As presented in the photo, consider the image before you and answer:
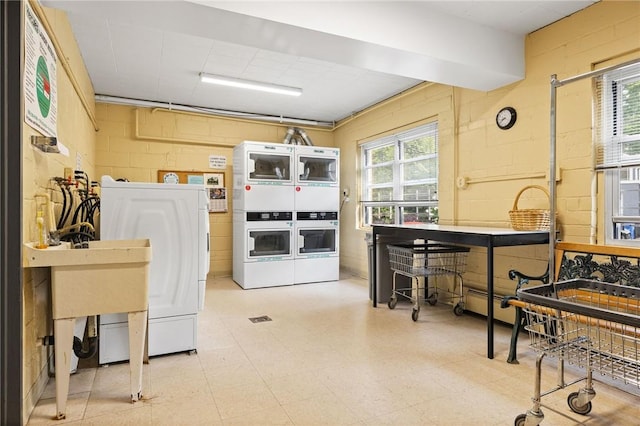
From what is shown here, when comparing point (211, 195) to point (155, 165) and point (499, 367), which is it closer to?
point (155, 165)

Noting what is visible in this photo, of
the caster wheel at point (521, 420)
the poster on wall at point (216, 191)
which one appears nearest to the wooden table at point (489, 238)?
the caster wheel at point (521, 420)

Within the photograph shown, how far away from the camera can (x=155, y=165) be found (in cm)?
565

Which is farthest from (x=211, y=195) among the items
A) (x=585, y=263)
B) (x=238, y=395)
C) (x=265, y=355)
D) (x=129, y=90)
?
(x=585, y=263)

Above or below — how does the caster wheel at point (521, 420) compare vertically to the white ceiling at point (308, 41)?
below

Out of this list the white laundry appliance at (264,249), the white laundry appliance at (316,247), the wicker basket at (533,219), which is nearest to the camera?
the wicker basket at (533,219)

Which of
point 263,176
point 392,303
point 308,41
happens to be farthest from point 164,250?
point 263,176

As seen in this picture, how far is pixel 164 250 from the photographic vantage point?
2.86 metres

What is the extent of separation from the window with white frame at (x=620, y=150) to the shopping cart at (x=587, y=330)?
116 centimetres

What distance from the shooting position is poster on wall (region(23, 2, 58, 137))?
2027mm

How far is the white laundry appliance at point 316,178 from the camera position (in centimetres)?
568

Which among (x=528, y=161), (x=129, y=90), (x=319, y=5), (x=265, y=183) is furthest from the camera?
(x=265, y=183)

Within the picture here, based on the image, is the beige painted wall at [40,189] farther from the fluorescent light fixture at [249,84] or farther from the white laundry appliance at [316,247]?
the white laundry appliance at [316,247]

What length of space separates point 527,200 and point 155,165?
5.08m

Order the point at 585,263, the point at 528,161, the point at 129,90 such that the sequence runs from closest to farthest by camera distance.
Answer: the point at 585,263 < the point at 528,161 < the point at 129,90
